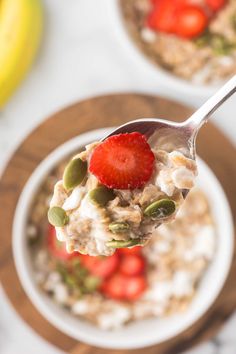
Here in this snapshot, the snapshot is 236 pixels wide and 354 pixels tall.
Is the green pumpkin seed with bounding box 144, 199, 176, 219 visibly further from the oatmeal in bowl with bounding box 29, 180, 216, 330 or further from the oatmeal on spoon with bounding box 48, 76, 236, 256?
the oatmeal in bowl with bounding box 29, 180, 216, 330

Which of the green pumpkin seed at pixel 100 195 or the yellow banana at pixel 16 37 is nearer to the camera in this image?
the green pumpkin seed at pixel 100 195

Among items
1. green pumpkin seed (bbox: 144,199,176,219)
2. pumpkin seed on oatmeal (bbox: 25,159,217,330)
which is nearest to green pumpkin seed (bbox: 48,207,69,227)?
green pumpkin seed (bbox: 144,199,176,219)

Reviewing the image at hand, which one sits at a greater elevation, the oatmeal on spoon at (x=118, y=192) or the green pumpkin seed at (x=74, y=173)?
the green pumpkin seed at (x=74, y=173)

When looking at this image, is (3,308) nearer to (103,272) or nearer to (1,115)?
(103,272)

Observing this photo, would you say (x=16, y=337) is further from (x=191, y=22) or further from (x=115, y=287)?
(x=191, y=22)

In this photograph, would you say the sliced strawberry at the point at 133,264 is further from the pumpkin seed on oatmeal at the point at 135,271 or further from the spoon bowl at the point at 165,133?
the spoon bowl at the point at 165,133

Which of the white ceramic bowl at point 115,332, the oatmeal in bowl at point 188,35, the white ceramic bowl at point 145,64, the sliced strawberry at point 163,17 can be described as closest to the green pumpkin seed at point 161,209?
the white ceramic bowl at point 115,332

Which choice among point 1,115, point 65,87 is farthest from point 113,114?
point 1,115
